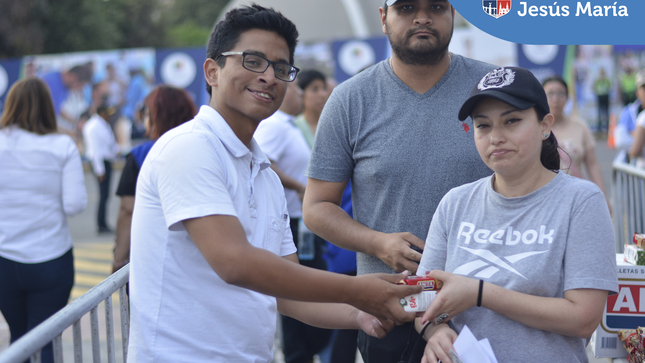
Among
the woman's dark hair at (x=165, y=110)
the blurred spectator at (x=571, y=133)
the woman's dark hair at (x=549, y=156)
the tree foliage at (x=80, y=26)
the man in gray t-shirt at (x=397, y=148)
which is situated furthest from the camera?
the tree foliage at (x=80, y=26)

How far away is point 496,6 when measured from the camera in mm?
2334

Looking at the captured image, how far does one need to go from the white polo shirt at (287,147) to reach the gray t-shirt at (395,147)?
2.10 metres

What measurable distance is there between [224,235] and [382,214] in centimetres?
101

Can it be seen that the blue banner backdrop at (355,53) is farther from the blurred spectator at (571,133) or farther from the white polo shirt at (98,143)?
the blurred spectator at (571,133)

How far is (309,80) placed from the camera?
18.0 feet

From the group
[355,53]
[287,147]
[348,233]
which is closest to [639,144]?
[287,147]

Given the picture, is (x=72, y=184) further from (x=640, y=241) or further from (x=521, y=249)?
(x=640, y=241)

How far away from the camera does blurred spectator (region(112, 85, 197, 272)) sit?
4207mm

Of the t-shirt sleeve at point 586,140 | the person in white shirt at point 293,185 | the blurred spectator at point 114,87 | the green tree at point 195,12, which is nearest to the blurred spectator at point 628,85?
the t-shirt sleeve at point 586,140

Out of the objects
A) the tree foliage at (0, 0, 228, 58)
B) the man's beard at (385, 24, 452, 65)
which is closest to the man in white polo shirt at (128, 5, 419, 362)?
the man's beard at (385, 24, 452, 65)

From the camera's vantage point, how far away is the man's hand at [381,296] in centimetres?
189

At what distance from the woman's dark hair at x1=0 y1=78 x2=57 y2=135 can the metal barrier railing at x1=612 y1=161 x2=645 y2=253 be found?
4.61 metres

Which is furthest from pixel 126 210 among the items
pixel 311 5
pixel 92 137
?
pixel 311 5

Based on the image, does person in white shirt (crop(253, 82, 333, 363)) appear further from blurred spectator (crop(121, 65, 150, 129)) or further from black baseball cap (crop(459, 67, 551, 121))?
blurred spectator (crop(121, 65, 150, 129))
